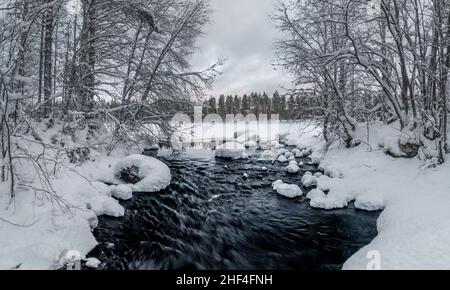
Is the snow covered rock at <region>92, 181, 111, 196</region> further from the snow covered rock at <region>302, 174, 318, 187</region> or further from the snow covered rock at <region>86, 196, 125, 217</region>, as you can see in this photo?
the snow covered rock at <region>302, 174, 318, 187</region>

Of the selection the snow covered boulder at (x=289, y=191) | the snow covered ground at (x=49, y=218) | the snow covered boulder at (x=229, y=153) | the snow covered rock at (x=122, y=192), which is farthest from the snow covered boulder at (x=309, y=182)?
the snow covered boulder at (x=229, y=153)

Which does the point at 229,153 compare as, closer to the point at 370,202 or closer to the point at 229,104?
the point at 370,202

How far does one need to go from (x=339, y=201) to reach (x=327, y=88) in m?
7.04

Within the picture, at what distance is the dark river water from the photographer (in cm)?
459

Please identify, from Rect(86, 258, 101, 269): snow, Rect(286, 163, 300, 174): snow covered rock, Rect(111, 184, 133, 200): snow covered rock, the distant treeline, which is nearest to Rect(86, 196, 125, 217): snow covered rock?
Rect(111, 184, 133, 200): snow covered rock

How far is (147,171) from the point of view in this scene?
28.0 feet

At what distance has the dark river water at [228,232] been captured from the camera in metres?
4.59

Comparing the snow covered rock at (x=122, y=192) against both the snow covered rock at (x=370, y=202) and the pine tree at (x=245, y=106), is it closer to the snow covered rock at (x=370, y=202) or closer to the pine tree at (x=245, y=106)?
the snow covered rock at (x=370, y=202)

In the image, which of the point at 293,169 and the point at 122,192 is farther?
the point at 293,169

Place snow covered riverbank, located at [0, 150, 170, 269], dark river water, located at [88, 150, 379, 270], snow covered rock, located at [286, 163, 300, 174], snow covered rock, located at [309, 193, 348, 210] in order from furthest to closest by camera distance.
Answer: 1. snow covered rock, located at [286, 163, 300, 174]
2. snow covered rock, located at [309, 193, 348, 210]
3. dark river water, located at [88, 150, 379, 270]
4. snow covered riverbank, located at [0, 150, 170, 269]

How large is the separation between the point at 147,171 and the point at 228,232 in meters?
3.94

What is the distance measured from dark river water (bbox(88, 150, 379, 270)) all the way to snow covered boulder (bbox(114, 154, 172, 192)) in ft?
1.02

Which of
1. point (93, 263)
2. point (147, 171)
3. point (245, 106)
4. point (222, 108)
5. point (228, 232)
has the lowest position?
point (228, 232)

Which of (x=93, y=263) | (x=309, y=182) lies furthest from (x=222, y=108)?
(x=93, y=263)
